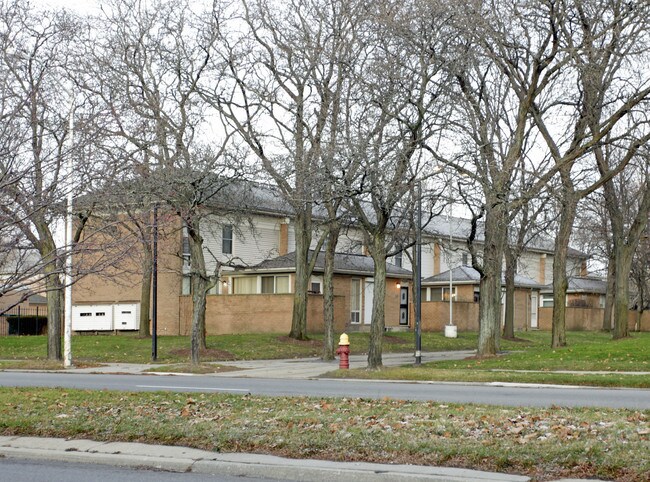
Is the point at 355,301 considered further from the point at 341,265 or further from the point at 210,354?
the point at 210,354

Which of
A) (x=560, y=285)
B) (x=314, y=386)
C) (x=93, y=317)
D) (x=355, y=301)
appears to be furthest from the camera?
(x=355, y=301)

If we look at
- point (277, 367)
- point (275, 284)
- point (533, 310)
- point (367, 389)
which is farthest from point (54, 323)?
point (533, 310)

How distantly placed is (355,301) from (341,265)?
256cm

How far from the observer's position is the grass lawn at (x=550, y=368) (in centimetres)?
2155

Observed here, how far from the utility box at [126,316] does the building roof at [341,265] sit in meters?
6.84

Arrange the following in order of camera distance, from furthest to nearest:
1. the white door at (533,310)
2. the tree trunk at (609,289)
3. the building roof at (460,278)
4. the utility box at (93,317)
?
the white door at (533,310) < the building roof at (460,278) < the tree trunk at (609,289) < the utility box at (93,317)

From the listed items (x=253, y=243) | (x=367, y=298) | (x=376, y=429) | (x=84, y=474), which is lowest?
(x=84, y=474)

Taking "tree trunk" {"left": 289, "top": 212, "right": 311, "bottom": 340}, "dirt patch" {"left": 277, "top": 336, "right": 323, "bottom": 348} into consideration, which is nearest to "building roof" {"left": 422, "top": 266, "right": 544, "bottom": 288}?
"tree trunk" {"left": 289, "top": 212, "right": 311, "bottom": 340}

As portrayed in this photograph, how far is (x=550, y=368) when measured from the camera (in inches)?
970

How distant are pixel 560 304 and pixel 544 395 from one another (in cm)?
1555

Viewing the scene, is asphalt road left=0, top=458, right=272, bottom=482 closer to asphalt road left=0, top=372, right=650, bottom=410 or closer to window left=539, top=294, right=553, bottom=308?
asphalt road left=0, top=372, right=650, bottom=410

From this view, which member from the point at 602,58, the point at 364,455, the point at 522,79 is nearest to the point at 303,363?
the point at 522,79

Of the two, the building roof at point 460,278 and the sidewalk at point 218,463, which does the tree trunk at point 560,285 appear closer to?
the sidewalk at point 218,463

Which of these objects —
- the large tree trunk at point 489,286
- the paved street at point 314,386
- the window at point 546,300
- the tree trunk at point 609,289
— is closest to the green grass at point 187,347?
the paved street at point 314,386
